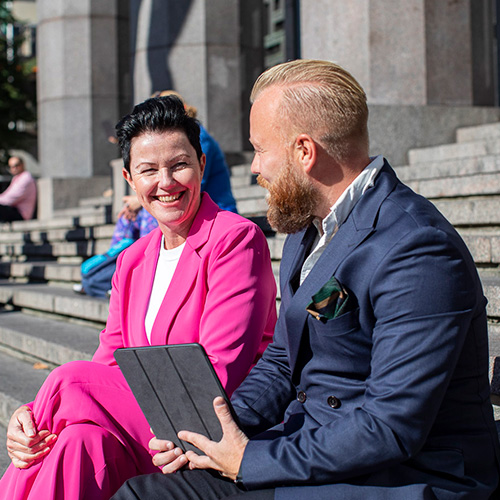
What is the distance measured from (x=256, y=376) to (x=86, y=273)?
417 cm

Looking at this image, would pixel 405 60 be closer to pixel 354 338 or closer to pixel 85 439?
pixel 85 439

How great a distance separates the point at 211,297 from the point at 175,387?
2.08 feet

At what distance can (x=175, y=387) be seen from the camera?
7.01 ft

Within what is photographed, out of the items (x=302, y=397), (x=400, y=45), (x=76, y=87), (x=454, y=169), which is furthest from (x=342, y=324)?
(x=76, y=87)

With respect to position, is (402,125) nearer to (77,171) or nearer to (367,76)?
(367,76)

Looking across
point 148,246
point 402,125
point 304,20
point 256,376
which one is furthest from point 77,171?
point 256,376

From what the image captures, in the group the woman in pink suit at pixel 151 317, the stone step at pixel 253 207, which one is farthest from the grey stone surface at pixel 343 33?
the woman in pink suit at pixel 151 317

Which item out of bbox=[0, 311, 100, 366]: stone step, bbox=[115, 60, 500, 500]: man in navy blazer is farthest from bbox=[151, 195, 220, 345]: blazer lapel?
bbox=[0, 311, 100, 366]: stone step

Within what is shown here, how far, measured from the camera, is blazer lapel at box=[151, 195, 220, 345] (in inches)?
111

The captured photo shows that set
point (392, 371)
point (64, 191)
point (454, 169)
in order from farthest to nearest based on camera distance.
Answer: point (64, 191) → point (454, 169) → point (392, 371)

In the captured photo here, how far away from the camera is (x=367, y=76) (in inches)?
302

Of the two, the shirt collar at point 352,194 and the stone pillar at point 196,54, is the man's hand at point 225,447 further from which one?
the stone pillar at point 196,54

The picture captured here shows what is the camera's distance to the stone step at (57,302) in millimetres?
5841

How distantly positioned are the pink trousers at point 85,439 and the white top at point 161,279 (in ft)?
0.86
